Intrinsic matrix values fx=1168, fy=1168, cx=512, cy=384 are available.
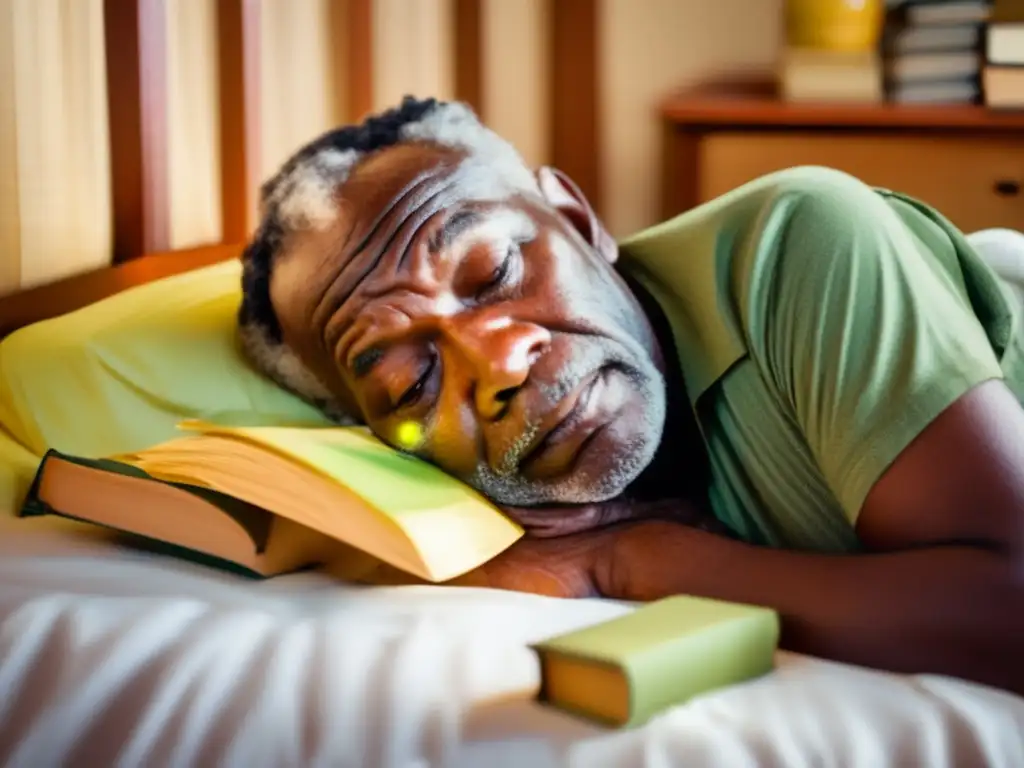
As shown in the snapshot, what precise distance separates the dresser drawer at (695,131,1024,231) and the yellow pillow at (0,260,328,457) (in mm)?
926

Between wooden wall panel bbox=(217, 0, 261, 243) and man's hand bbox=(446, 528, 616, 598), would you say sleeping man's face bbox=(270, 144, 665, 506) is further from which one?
wooden wall panel bbox=(217, 0, 261, 243)

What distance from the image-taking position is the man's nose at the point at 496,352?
0.84 m

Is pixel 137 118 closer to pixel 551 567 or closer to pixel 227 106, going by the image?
pixel 227 106

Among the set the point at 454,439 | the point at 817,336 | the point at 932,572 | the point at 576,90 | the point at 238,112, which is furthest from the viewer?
the point at 576,90

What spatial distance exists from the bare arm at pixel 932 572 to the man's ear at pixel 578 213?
382 mm

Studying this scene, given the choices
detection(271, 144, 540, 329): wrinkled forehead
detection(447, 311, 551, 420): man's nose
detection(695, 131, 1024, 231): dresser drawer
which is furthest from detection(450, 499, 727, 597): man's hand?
detection(695, 131, 1024, 231): dresser drawer

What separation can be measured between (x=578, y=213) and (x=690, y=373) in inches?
8.9

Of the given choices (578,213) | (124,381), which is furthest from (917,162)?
(124,381)

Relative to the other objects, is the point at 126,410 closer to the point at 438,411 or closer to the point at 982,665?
the point at 438,411

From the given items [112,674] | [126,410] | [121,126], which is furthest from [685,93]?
[112,674]

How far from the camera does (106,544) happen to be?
868mm

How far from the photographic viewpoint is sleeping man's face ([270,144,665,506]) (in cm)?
86

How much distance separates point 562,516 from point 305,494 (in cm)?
21

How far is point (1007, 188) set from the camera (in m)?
1.71
